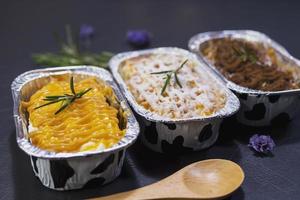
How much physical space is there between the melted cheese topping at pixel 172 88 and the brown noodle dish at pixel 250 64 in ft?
0.39

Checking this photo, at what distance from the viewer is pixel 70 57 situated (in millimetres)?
2223

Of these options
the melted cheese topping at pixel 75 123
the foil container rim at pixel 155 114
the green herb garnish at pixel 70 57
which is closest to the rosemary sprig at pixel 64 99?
the melted cheese topping at pixel 75 123

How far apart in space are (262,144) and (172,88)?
15.0 inches

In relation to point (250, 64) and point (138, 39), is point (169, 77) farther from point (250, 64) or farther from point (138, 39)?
point (138, 39)

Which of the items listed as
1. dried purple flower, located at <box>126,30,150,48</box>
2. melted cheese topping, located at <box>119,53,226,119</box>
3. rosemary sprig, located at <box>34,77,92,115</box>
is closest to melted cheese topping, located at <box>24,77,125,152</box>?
rosemary sprig, located at <box>34,77,92,115</box>

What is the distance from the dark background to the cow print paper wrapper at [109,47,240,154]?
4 cm

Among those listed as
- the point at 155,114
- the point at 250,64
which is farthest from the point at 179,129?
the point at 250,64

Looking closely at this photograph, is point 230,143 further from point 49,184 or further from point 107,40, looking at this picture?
point 107,40

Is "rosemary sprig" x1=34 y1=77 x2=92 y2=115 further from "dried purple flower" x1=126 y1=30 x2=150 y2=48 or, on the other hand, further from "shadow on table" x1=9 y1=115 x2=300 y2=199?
"dried purple flower" x1=126 y1=30 x2=150 y2=48

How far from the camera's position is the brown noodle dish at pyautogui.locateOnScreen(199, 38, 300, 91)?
1.87m

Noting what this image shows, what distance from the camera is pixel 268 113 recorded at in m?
1.80

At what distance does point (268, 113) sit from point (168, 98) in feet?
1.29

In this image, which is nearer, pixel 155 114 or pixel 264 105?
pixel 155 114

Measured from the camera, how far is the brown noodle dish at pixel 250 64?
1.87 meters
